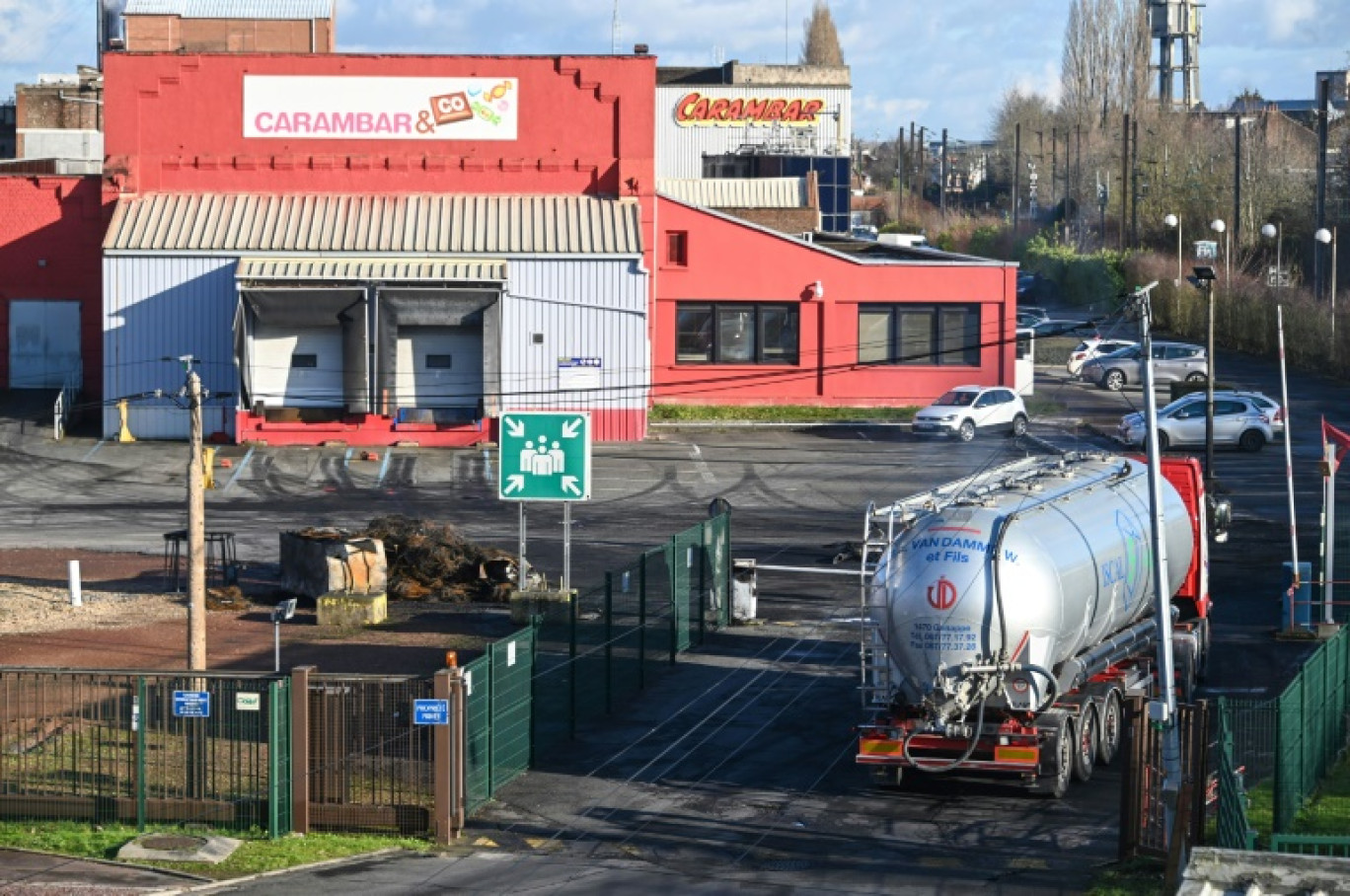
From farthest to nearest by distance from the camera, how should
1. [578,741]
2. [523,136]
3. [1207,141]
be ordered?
[1207,141]
[523,136]
[578,741]

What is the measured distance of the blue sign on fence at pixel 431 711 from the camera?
19484 millimetres

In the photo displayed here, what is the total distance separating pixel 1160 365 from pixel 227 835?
52.9 m

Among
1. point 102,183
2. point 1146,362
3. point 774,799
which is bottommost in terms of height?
point 774,799

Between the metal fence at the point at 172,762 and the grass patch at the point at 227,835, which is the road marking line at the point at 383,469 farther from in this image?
the grass patch at the point at 227,835

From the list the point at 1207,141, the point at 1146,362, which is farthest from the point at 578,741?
the point at 1207,141

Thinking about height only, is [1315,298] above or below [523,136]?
below

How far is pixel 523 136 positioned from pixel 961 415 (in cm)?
1564

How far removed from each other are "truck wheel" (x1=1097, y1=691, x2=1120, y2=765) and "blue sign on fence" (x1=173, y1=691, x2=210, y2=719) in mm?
10526

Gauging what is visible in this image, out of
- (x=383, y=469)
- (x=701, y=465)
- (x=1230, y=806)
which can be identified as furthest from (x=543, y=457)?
(x=701, y=465)

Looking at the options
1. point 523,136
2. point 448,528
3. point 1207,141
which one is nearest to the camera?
point 448,528

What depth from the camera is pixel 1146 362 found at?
20609 millimetres

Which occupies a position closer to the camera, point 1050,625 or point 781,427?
point 1050,625

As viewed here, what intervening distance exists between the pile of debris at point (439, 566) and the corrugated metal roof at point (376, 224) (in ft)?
69.5

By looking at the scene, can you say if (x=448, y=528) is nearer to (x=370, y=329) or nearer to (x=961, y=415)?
(x=370, y=329)
